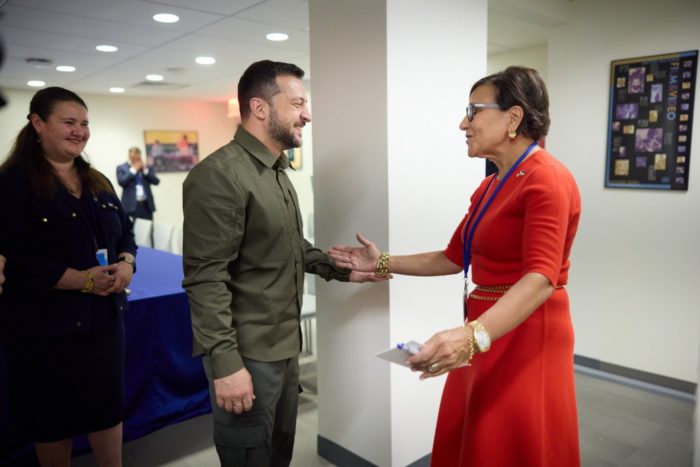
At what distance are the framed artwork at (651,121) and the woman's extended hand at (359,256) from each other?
2.30m

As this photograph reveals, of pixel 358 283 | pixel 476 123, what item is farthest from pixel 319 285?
pixel 476 123

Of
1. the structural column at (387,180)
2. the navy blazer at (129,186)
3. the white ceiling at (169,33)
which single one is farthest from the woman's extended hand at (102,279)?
the navy blazer at (129,186)

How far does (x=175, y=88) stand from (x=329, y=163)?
6.08m

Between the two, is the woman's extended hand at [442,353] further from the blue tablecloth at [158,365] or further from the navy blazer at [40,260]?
the blue tablecloth at [158,365]

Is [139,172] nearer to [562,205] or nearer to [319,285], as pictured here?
[319,285]

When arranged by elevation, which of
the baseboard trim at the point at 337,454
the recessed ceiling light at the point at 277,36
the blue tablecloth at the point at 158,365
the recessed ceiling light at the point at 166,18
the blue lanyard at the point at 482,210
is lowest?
the baseboard trim at the point at 337,454

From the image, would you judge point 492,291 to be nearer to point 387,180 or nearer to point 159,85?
point 387,180

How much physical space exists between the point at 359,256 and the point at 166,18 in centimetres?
283

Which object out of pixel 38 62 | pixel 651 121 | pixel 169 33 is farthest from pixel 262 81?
pixel 38 62

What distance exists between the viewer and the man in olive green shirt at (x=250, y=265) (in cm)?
156

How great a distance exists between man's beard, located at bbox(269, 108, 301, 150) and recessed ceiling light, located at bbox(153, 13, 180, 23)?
2.62 metres

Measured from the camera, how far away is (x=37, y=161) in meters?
1.94

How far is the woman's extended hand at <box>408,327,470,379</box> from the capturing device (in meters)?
1.29

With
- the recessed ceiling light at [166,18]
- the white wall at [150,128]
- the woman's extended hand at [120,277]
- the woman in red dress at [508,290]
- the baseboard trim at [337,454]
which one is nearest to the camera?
the woman in red dress at [508,290]
